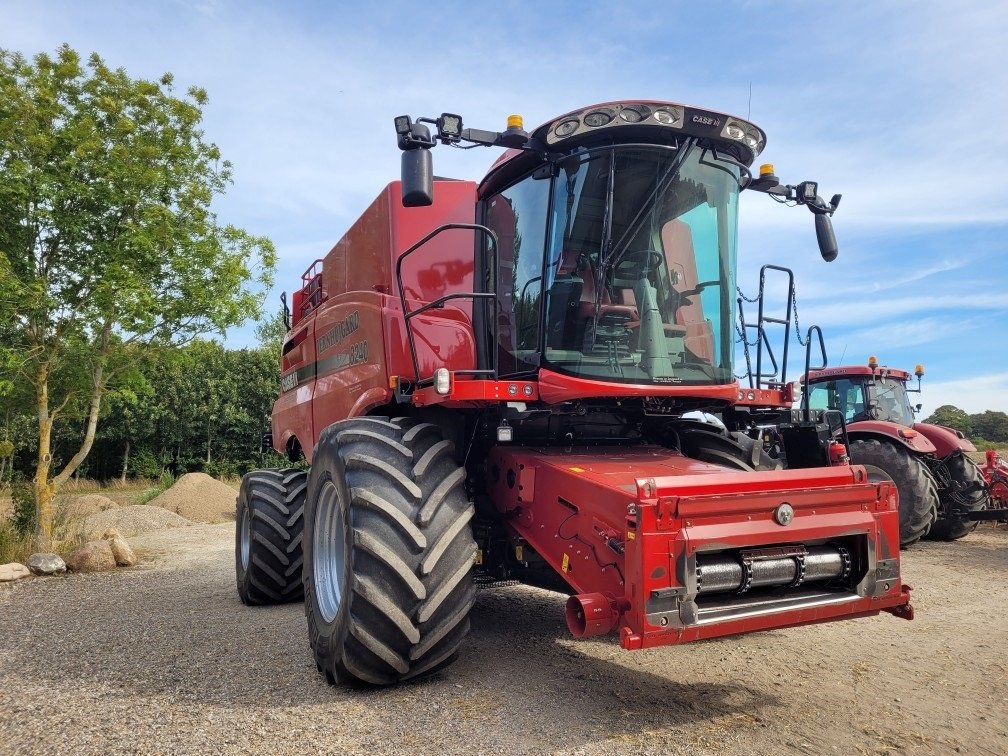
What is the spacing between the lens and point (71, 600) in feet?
25.6

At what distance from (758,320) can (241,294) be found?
29.8 ft

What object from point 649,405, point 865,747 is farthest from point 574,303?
point 865,747

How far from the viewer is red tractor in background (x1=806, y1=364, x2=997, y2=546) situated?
9.25 metres

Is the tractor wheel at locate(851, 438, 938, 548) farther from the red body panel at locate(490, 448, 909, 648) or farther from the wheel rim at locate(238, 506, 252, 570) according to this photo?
the wheel rim at locate(238, 506, 252, 570)

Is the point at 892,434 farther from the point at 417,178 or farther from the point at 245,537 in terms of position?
the point at 417,178

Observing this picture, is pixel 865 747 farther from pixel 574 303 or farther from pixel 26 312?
pixel 26 312

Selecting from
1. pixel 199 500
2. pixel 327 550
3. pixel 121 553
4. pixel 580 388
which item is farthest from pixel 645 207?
pixel 199 500

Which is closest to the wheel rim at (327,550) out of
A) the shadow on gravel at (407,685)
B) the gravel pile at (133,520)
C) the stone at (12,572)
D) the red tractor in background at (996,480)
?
the shadow on gravel at (407,685)

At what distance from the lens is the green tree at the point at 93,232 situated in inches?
391

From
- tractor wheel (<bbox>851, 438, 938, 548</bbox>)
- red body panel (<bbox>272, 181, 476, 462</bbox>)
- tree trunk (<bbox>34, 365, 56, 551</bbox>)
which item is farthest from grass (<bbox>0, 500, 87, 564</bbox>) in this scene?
tractor wheel (<bbox>851, 438, 938, 548</bbox>)

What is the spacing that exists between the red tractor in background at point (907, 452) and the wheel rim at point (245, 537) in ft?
21.8

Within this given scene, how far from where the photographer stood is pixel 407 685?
4.10 m

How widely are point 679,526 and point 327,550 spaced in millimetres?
2387

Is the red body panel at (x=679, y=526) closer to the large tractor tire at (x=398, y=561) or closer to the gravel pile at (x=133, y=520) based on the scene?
the large tractor tire at (x=398, y=561)
